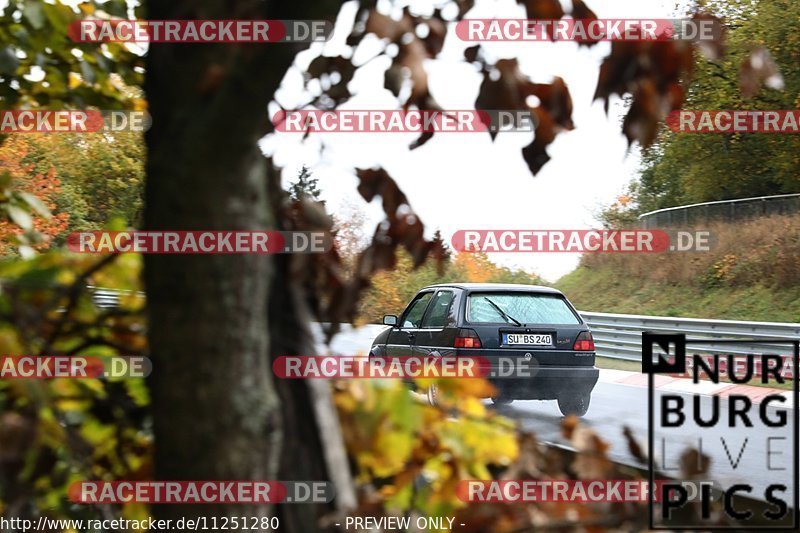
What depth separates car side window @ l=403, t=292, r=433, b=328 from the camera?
12117 mm

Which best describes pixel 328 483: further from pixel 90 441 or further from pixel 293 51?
pixel 293 51

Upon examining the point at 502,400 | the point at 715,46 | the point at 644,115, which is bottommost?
the point at 502,400

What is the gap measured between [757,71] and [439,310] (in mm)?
9885

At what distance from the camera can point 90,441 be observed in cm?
222

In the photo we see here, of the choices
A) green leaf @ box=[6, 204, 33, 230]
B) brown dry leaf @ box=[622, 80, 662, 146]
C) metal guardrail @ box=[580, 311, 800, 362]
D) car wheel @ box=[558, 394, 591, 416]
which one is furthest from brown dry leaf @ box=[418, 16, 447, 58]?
metal guardrail @ box=[580, 311, 800, 362]

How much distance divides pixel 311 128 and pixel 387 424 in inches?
28.7

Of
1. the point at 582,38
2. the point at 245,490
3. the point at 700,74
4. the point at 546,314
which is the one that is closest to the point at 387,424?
the point at 245,490

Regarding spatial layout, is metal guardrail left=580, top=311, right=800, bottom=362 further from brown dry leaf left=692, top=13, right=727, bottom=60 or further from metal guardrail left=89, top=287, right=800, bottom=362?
brown dry leaf left=692, top=13, right=727, bottom=60

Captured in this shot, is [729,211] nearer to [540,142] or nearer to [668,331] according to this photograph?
[668,331]

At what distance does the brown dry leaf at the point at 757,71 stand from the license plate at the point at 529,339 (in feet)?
30.4

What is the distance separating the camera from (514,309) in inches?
433

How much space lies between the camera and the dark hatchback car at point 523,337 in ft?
35.6

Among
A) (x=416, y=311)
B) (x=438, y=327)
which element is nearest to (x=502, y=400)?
(x=438, y=327)

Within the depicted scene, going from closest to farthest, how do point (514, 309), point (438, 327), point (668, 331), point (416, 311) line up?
point (514, 309), point (438, 327), point (416, 311), point (668, 331)
